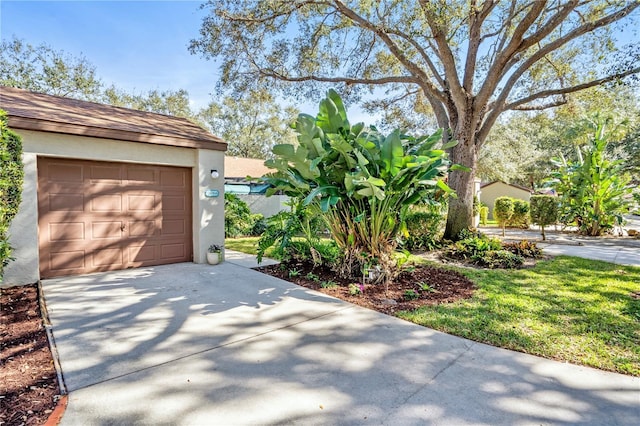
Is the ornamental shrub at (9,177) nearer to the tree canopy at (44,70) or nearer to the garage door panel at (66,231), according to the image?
the garage door panel at (66,231)

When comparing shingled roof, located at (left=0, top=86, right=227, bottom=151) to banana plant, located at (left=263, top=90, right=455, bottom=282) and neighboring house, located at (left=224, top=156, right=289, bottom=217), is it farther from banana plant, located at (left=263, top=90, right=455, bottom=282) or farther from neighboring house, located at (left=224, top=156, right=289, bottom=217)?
neighboring house, located at (left=224, top=156, right=289, bottom=217)

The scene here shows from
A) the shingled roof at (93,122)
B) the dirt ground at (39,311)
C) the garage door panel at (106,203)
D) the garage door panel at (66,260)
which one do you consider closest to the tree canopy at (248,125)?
the shingled roof at (93,122)

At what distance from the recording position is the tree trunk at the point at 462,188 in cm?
881

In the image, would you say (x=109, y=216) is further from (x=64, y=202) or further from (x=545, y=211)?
(x=545, y=211)

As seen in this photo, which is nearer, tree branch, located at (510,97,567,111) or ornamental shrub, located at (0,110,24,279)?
ornamental shrub, located at (0,110,24,279)

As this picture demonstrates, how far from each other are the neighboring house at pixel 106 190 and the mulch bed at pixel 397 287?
7.25 ft

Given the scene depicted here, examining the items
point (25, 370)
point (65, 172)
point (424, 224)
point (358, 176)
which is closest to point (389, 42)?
point (424, 224)

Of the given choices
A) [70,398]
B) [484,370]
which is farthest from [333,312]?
[70,398]

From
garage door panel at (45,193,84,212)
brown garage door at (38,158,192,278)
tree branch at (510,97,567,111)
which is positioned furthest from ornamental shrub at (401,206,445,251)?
garage door panel at (45,193,84,212)

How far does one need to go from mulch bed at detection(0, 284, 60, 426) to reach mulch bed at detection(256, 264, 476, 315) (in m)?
3.32

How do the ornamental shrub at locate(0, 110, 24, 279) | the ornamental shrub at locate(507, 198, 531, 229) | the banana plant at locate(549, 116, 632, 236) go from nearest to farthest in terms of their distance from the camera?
the ornamental shrub at locate(0, 110, 24, 279) → the banana plant at locate(549, 116, 632, 236) → the ornamental shrub at locate(507, 198, 531, 229)

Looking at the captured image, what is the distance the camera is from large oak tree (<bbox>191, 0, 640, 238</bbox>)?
744 cm

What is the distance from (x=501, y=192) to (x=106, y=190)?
2170cm

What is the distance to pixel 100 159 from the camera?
608 centimetres
